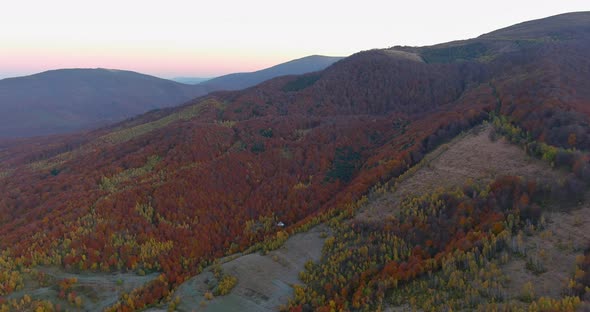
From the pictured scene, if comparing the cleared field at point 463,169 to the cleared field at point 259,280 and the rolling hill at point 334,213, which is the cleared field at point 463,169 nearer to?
the rolling hill at point 334,213

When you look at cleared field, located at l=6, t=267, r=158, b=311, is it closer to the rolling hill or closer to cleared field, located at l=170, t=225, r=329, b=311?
the rolling hill

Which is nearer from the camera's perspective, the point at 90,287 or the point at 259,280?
the point at 259,280

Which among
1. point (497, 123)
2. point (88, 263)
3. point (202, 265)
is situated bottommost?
point (202, 265)

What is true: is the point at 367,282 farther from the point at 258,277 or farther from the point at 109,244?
the point at 109,244

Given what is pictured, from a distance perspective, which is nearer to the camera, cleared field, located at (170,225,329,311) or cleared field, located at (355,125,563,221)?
cleared field, located at (170,225,329,311)

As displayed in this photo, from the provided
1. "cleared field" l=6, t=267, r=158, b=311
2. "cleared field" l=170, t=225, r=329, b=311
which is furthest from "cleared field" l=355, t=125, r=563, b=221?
"cleared field" l=6, t=267, r=158, b=311

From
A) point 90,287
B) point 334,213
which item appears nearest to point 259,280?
point 334,213

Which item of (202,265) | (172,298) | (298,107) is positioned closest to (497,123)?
(202,265)

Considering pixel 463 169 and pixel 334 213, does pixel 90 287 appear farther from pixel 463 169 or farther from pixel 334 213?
pixel 463 169

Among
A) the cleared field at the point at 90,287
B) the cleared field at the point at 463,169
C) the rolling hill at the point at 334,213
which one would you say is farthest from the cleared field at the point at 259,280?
the cleared field at the point at 463,169
